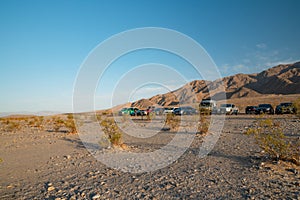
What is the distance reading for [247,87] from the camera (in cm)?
9700

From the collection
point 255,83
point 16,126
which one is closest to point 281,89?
point 255,83

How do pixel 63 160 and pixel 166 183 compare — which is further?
pixel 63 160

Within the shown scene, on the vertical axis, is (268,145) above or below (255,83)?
below

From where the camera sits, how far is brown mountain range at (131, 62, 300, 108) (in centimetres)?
7906

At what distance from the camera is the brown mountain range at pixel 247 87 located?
259ft

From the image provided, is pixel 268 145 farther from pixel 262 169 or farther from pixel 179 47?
pixel 179 47

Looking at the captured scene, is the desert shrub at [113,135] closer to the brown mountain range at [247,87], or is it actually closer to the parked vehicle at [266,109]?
the parked vehicle at [266,109]

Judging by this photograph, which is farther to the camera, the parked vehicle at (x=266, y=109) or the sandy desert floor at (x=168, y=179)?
the parked vehicle at (x=266, y=109)

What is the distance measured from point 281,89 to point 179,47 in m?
75.7

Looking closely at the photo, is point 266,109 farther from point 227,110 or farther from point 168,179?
point 168,179

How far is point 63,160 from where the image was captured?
26.7 feet

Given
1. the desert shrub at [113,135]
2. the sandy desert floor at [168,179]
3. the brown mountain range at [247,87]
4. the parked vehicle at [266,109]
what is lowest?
the sandy desert floor at [168,179]

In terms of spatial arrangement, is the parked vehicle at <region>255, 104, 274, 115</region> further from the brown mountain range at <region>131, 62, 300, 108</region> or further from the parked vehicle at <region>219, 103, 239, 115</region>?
the brown mountain range at <region>131, 62, 300, 108</region>

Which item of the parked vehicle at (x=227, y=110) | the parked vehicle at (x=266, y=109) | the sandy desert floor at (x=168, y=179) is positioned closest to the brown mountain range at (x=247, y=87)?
the parked vehicle at (x=227, y=110)
